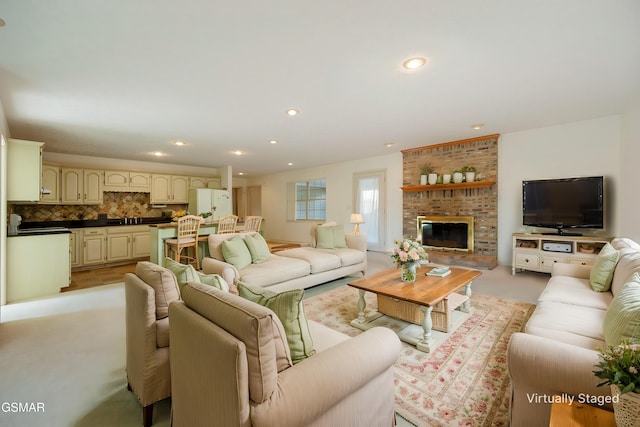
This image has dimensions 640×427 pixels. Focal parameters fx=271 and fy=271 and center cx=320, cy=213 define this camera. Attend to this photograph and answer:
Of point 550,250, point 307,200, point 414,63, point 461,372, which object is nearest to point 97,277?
point 307,200

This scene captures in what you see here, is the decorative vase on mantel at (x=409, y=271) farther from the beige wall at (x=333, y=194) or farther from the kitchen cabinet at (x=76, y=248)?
the kitchen cabinet at (x=76, y=248)

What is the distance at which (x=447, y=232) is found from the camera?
5668mm

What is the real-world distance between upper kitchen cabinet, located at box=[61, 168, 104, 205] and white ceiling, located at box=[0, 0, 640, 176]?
54.8 inches

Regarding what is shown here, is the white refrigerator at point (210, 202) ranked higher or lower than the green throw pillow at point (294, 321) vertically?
higher

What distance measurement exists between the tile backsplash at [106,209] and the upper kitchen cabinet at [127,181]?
Result: 314mm

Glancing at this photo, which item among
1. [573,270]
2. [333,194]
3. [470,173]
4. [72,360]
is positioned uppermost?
[470,173]

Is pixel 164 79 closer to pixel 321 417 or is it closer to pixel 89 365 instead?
pixel 89 365

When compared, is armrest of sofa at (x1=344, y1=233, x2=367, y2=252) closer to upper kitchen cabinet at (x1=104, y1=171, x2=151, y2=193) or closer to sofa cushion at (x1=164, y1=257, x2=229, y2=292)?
sofa cushion at (x1=164, y1=257, x2=229, y2=292)

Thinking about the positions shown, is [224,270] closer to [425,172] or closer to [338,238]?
[338,238]

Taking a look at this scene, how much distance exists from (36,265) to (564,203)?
26.2ft

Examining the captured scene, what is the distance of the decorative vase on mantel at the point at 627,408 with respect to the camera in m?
0.81

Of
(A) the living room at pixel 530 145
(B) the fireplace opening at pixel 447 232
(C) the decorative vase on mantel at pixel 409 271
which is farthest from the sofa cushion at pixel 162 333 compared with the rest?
(B) the fireplace opening at pixel 447 232

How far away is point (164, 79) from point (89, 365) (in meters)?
2.58

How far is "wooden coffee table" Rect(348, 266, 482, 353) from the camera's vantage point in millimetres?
2355
